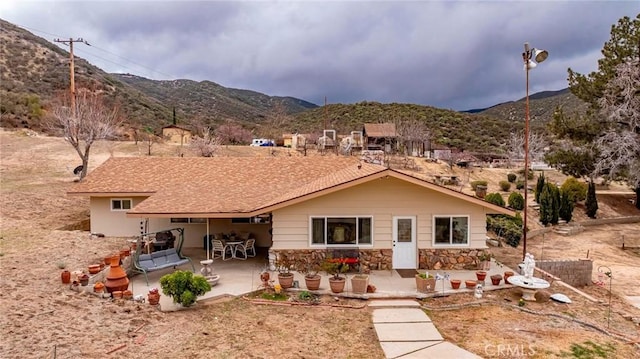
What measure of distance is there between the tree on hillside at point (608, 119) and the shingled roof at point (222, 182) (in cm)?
1707

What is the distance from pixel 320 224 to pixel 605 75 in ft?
76.8

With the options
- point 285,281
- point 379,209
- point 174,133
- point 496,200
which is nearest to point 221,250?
point 285,281

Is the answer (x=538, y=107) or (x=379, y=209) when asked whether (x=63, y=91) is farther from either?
(x=538, y=107)

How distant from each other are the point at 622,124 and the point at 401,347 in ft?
83.4

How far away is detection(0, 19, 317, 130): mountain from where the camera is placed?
44344 millimetres

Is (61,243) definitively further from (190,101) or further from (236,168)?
(190,101)

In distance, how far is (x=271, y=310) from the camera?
9523 millimetres

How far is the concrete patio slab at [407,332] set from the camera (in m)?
8.12

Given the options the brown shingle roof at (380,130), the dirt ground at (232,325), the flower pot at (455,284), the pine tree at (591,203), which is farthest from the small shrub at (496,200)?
the brown shingle roof at (380,130)

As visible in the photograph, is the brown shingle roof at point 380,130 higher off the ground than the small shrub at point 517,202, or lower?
higher

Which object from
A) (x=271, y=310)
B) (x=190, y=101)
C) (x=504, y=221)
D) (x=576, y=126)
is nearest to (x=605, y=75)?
(x=576, y=126)

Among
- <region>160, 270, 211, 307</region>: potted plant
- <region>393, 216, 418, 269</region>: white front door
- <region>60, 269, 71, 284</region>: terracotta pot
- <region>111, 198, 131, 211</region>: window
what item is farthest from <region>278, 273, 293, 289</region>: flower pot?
<region>111, 198, 131, 211</region>: window

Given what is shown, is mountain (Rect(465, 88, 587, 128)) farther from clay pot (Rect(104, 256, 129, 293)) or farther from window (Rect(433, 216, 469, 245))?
clay pot (Rect(104, 256, 129, 293))

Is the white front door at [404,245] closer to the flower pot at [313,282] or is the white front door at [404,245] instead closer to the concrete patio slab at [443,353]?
the flower pot at [313,282]
